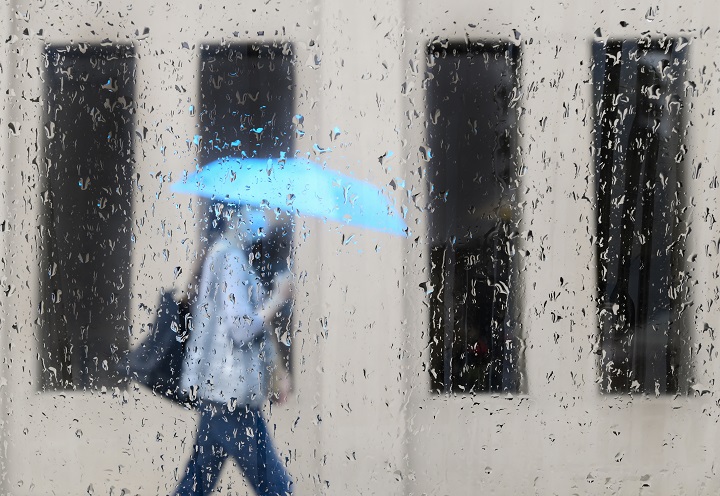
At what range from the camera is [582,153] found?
107 cm

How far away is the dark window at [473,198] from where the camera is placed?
107 cm

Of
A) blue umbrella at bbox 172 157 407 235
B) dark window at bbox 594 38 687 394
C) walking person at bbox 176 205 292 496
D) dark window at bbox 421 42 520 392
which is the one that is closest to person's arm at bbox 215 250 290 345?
walking person at bbox 176 205 292 496

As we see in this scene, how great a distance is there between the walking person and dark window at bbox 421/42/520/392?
29 cm

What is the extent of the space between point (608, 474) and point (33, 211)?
113 cm

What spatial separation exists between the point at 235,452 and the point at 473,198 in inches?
24.5

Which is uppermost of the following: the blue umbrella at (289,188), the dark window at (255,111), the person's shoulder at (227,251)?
the dark window at (255,111)

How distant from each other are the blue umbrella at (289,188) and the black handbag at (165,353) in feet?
0.69

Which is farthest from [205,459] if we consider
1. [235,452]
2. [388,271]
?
[388,271]

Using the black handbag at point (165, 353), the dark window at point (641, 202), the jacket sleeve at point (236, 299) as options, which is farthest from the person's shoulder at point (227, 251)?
the dark window at point (641, 202)

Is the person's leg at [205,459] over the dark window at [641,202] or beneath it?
beneath

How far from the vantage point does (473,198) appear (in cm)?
107

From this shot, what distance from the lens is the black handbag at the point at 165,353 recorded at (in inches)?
42.8

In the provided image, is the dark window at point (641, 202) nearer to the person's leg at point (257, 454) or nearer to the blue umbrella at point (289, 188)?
the blue umbrella at point (289, 188)

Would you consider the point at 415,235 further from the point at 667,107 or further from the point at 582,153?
the point at 667,107
